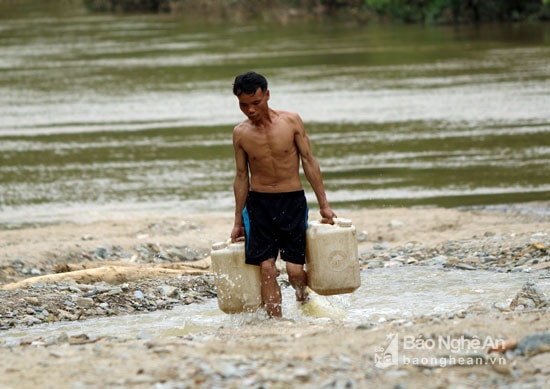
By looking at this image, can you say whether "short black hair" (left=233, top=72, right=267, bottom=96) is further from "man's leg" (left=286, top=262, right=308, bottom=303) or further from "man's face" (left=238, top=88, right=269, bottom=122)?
"man's leg" (left=286, top=262, right=308, bottom=303)

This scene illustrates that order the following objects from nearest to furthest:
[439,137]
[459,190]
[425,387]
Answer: [425,387]
[459,190]
[439,137]

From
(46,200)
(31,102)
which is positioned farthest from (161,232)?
(31,102)

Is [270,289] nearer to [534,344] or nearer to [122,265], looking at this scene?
[534,344]

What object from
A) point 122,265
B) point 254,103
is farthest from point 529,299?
point 122,265

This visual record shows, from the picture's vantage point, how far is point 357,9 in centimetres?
5922

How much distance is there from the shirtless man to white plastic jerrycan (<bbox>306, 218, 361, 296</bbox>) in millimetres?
74

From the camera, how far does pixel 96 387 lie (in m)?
5.75

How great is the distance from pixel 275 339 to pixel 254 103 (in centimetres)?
180

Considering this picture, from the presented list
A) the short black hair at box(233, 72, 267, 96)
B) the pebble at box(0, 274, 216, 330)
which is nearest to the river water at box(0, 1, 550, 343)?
the pebble at box(0, 274, 216, 330)

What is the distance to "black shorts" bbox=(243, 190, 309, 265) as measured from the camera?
777cm

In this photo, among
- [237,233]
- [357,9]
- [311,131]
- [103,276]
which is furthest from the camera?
[357,9]

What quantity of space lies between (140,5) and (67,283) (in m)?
63.7

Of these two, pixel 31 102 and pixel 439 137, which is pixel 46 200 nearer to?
pixel 439 137

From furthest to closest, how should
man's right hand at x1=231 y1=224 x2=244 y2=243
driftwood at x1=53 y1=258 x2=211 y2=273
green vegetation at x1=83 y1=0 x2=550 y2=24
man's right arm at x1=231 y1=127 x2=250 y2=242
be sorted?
green vegetation at x1=83 y1=0 x2=550 y2=24 < driftwood at x1=53 y1=258 x2=211 y2=273 < man's right hand at x1=231 y1=224 x2=244 y2=243 < man's right arm at x1=231 y1=127 x2=250 y2=242
